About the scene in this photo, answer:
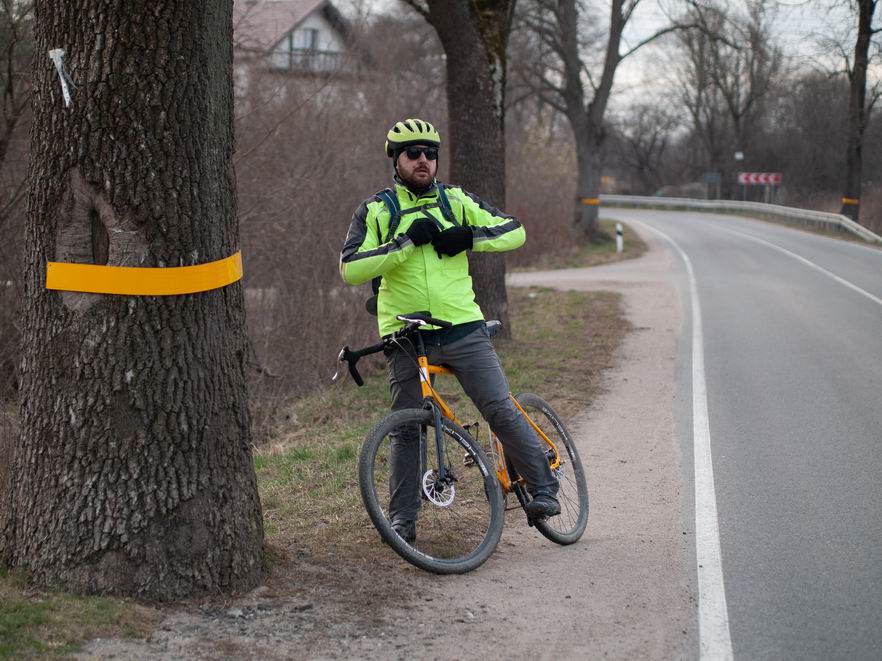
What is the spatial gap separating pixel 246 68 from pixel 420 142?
1273 centimetres

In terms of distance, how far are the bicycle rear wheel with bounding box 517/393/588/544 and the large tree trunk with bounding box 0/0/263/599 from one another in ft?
6.43

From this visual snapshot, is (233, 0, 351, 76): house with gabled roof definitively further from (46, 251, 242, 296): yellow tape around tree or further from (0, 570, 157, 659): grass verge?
(0, 570, 157, 659): grass verge

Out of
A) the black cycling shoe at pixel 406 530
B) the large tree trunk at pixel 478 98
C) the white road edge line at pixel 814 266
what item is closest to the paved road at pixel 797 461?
the white road edge line at pixel 814 266

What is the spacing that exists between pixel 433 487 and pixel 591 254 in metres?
27.6

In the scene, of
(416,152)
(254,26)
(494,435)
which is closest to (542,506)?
(494,435)

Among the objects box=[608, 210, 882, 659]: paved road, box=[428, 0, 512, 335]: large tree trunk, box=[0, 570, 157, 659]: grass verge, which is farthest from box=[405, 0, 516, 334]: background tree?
box=[0, 570, 157, 659]: grass verge

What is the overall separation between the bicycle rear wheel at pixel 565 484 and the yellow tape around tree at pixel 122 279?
2067mm

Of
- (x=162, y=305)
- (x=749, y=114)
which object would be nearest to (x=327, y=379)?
(x=162, y=305)

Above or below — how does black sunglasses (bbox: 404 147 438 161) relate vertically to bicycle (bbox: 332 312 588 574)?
above

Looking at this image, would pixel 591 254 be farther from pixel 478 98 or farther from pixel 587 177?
pixel 478 98

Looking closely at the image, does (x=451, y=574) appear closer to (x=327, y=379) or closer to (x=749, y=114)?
(x=327, y=379)

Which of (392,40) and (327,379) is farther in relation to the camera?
(392,40)

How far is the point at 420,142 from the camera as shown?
538 cm

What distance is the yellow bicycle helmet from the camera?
5.36 m
